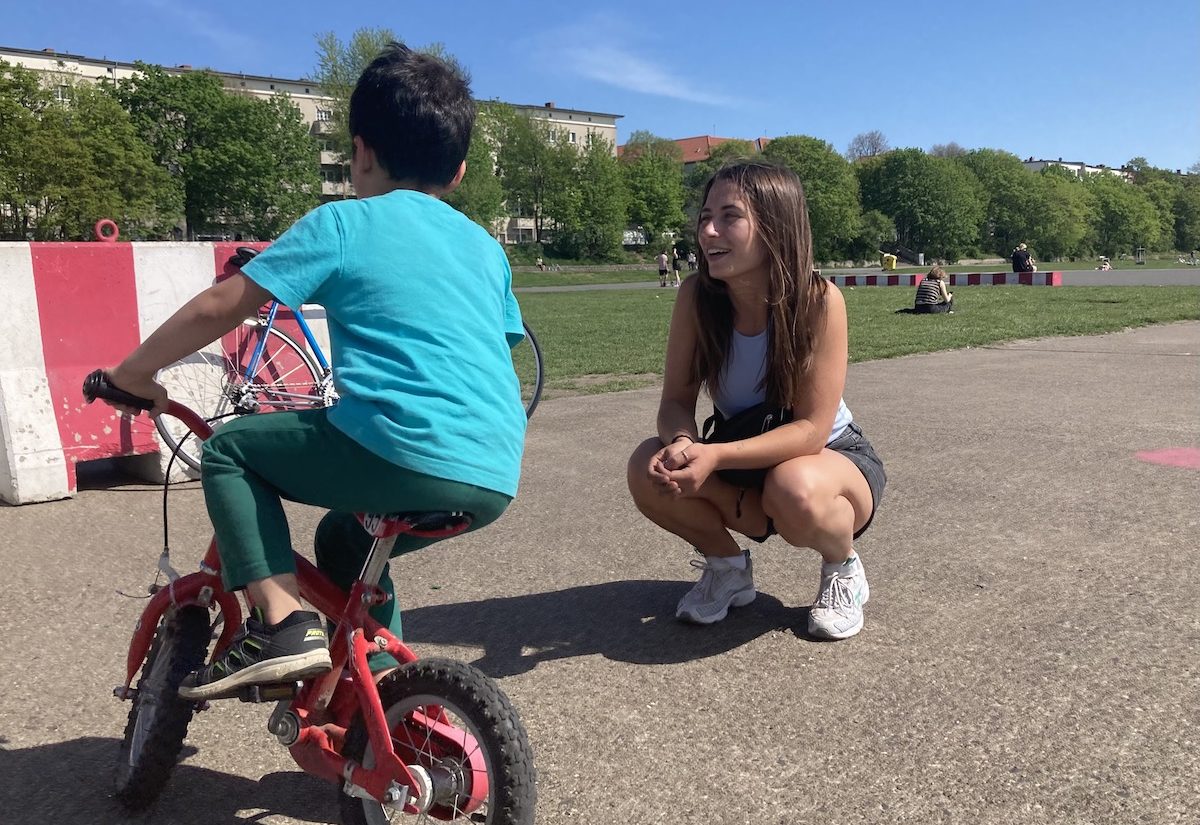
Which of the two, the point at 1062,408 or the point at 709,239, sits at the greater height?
the point at 709,239

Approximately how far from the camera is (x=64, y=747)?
2.69 metres

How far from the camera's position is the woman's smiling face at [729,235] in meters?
3.17

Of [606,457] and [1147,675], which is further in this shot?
[606,457]

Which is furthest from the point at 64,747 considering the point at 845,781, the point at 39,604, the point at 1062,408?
the point at 1062,408

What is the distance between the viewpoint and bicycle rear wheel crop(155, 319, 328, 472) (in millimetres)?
5633

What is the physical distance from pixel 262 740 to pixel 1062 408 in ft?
20.1

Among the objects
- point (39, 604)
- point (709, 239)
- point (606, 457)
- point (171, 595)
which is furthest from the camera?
point (606, 457)

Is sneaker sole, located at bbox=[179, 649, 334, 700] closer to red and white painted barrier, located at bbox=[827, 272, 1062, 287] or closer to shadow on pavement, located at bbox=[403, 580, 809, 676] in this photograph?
shadow on pavement, located at bbox=[403, 580, 809, 676]

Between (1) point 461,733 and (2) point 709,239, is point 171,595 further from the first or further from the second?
(2) point 709,239

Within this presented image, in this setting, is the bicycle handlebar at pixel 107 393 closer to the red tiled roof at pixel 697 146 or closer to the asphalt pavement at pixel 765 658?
the asphalt pavement at pixel 765 658

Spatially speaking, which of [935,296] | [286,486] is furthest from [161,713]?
[935,296]

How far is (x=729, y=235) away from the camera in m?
3.18

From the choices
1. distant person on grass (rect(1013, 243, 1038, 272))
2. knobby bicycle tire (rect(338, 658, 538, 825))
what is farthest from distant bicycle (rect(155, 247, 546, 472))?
distant person on grass (rect(1013, 243, 1038, 272))

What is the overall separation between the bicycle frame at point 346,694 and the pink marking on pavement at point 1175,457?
4.59m
